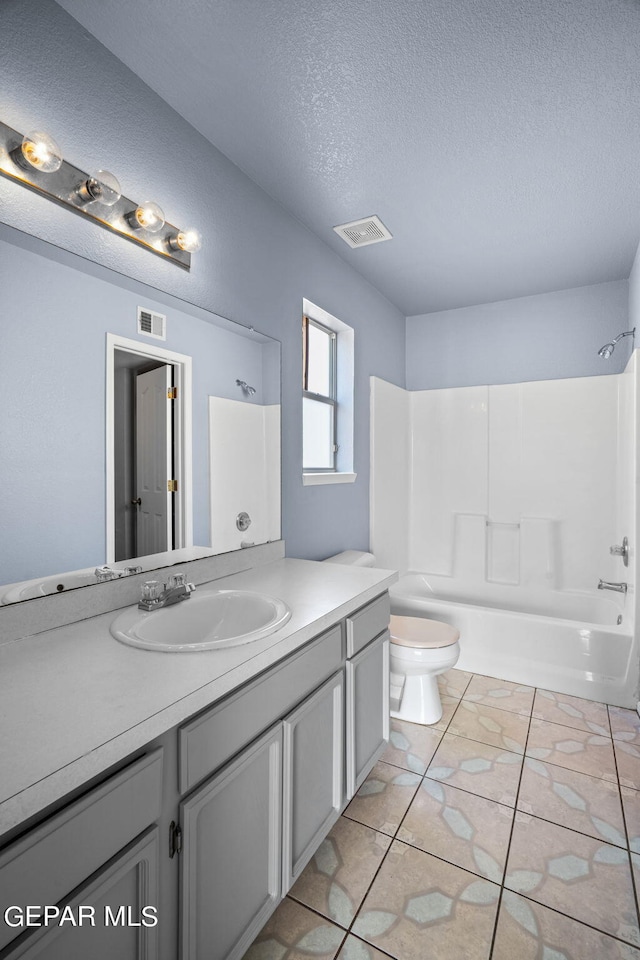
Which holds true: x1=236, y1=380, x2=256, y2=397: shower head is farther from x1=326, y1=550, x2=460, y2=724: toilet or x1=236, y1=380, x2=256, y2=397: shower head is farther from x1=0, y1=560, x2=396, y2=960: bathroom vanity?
x1=326, y1=550, x2=460, y2=724: toilet

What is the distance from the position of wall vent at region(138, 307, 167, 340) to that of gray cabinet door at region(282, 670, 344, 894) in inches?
48.0

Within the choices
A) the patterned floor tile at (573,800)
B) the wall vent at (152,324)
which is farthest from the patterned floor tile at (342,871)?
the wall vent at (152,324)

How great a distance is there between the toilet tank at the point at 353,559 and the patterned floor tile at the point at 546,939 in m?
1.51

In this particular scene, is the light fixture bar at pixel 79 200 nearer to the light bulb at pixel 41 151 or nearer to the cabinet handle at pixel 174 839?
the light bulb at pixel 41 151

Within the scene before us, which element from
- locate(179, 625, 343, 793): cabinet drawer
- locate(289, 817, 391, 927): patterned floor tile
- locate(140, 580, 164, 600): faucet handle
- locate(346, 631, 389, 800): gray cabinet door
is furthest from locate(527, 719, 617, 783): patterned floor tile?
locate(140, 580, 164, 600): faucet handle

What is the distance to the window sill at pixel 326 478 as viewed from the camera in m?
2.50

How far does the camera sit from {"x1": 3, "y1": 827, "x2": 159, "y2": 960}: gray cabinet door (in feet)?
2.30

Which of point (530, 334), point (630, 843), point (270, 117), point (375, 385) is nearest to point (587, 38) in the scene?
point (270, 117)

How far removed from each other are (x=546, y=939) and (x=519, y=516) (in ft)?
8.42

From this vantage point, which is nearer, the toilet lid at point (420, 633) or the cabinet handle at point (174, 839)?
the cabinet handle at point (174, 839)

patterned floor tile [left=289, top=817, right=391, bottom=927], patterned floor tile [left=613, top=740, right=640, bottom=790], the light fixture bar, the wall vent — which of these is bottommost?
patterned floor tile [left=613, top=740, right=640, bottom=790]

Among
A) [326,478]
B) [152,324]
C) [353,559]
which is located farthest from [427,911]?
[152,324]

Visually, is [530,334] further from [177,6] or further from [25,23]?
[25,23]

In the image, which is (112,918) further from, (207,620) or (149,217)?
(149,217)
